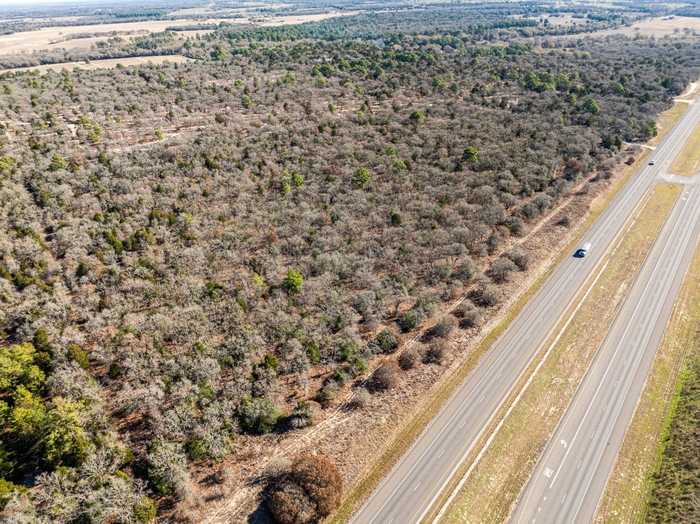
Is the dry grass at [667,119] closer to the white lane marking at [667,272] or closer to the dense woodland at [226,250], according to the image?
the dense woodland at [226,250]

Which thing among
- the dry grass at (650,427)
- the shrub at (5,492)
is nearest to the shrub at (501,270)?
the dry grass at (650,427)

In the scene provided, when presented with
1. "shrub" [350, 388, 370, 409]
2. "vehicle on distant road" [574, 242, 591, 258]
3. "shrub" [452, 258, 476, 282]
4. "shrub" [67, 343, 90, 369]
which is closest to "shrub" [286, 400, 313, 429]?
"shrub" [350, 388, 370, 409]

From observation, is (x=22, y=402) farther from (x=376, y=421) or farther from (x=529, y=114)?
(x=529, y=114)

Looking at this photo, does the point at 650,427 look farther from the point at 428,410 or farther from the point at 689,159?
the point at 689,159

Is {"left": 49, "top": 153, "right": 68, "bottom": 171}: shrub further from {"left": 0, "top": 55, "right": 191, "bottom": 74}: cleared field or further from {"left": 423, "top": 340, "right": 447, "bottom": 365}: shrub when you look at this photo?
{"left": 0, "top": 55, "right": 191, "bottom": 74}: cleared field

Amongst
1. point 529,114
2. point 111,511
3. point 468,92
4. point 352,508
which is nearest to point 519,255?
point 352,508

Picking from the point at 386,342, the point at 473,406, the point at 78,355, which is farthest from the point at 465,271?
the point at 78,355
